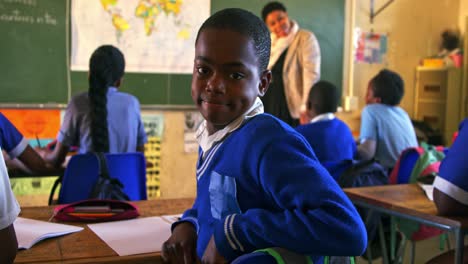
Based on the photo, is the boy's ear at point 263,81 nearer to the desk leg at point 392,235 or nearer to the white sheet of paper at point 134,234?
the white sheet of paper at point 134,234

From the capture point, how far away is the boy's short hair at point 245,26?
109 cm

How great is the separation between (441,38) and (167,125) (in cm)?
328

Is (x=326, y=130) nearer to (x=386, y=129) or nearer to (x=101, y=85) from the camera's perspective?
(x=386, y=129)

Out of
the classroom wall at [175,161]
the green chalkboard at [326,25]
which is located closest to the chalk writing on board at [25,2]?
the classroom wall at [175,161]

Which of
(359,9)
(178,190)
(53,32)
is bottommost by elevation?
(178,190)

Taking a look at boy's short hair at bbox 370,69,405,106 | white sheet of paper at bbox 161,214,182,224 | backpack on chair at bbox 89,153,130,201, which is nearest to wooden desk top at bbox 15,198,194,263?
white sheet of paper at bbox 161,214,182,224

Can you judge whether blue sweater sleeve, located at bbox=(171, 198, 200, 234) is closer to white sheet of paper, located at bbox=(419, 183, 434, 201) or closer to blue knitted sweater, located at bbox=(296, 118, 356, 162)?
white sheet of paper, located at bbox=(419, 183, 434, 201)

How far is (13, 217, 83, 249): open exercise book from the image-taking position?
4.26ft

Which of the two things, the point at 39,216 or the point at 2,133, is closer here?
the point at 39,216

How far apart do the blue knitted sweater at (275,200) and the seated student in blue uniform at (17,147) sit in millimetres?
1464

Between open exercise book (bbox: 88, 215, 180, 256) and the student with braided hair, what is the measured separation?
4.07ft

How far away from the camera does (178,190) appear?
461 cm

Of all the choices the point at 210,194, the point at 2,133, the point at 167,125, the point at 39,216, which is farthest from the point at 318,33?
the point at 210,194

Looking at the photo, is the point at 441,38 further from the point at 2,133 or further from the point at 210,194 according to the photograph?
the point at 210,194
